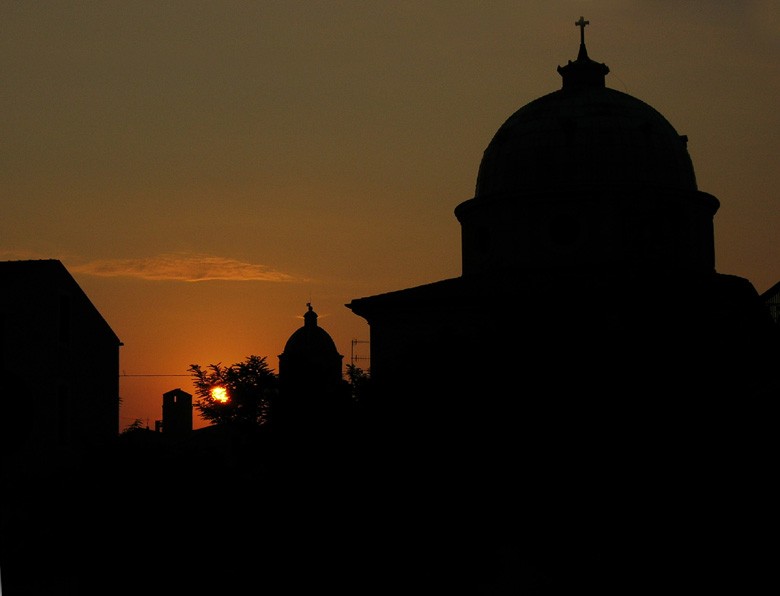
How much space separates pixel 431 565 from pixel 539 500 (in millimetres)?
1550

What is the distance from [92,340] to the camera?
100 feet

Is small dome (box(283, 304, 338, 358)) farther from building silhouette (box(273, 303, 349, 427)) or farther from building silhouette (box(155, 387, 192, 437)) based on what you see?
building silhouette (box(273, 303, 349, 427))

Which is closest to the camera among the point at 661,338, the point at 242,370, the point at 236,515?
the point at 661,338

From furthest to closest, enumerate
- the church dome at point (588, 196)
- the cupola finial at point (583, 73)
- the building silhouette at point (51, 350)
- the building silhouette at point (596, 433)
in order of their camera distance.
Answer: the cupola finial at point (583, 73)
the church dome at point (588, 196)
the building silhouette at point (51, 350)
the building silhouette at point (596, 433)

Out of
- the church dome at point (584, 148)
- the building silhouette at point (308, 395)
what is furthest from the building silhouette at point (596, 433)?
the church dome at point (584, 148)

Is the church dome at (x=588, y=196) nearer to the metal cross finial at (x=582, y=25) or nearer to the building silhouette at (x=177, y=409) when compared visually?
the metal cross finial at (x=582, y=25)

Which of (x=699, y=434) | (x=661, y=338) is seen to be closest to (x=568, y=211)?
(x=661, y=338)

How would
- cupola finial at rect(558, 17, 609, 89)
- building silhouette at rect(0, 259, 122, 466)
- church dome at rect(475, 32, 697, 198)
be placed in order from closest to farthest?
building silhouette at rect(0, 259, 122, 466)
church dome at rect(475, 32, 697, 198)
cupola finial at rect(558, 17, 609, 89)

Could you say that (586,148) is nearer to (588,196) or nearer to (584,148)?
(584,148)

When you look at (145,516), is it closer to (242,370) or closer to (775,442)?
(242,370)

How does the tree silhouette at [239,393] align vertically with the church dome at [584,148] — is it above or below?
below

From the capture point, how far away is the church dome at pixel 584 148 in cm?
3991

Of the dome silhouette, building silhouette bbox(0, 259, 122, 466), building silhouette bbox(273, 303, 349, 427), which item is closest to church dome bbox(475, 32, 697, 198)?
the dome silhouette

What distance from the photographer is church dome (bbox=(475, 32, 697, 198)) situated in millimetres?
39906
